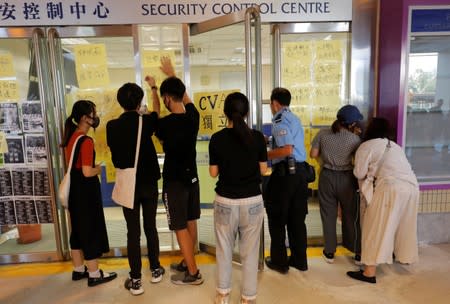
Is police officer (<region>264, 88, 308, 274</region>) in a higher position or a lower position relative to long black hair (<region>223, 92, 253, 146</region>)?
lower

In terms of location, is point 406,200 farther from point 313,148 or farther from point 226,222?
point 226,222

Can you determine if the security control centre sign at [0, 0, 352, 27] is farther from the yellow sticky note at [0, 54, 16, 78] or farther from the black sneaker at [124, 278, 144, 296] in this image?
the black sneaker at [124, 278, 144, 296]

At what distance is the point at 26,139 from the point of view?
2938mm

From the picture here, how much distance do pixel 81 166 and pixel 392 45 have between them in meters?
2.72

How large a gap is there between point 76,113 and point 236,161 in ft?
4.01

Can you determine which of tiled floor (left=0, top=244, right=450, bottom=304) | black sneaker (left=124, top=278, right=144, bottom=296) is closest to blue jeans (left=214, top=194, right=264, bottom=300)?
tiled floor (left=0, top=244, right=450, bottom=304)

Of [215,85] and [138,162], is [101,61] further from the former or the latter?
[138,162]

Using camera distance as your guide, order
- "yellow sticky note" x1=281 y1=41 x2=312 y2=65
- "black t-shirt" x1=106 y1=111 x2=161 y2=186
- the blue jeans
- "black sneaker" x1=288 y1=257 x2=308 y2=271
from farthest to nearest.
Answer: "yellow sticky note" x1=281 y1=41 x2=312 y2=65 → "black sneaker" x1=288 y1=257 x2=308 y2=271 → "black t-shirt" x1=106 y1=111 x2=161 y2=186 → the blue jeans

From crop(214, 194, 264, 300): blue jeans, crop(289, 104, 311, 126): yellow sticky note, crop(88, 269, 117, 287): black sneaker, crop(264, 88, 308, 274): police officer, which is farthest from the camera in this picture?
crop(289, 104, 311, 126): yellow sticky note

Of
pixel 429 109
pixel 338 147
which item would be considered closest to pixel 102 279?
pixel 338 147

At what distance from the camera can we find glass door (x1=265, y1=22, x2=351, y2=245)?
2.96m

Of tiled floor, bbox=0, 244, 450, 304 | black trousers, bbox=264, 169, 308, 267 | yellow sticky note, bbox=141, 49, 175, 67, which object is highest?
yellow sticky note, bbox=141, 49, 175, 67

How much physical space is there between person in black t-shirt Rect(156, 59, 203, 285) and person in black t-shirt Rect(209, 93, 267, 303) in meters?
0.29

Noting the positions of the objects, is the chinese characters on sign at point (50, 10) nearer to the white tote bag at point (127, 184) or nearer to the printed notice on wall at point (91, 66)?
the printed notice on wall at point (91, 66)
